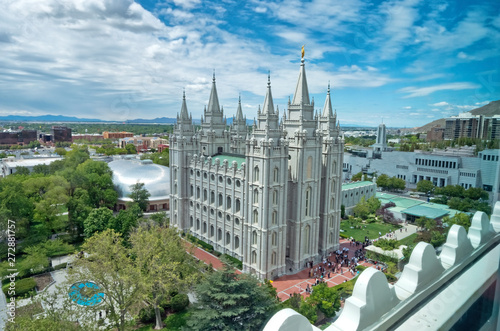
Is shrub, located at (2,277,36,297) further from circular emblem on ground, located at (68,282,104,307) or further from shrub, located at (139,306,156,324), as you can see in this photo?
shrub, located at (139,306,156,324)

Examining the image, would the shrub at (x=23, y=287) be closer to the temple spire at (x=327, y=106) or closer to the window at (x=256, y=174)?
the window at (x=256, y=174)

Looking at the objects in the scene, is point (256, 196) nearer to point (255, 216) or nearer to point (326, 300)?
point (255, 216)

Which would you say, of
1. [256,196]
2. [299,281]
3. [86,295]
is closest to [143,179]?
[256,196]

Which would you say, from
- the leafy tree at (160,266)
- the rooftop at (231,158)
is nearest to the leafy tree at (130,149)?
the rooftop at (231,158)

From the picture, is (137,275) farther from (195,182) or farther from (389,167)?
(389,167)

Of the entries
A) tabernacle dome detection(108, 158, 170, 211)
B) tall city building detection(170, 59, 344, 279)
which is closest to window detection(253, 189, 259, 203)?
tall city building detection(170, 59, 344, 279)

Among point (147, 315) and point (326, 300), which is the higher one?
point (326, 300)

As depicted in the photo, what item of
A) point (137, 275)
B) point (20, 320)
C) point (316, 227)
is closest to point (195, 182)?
point (316, 227)
